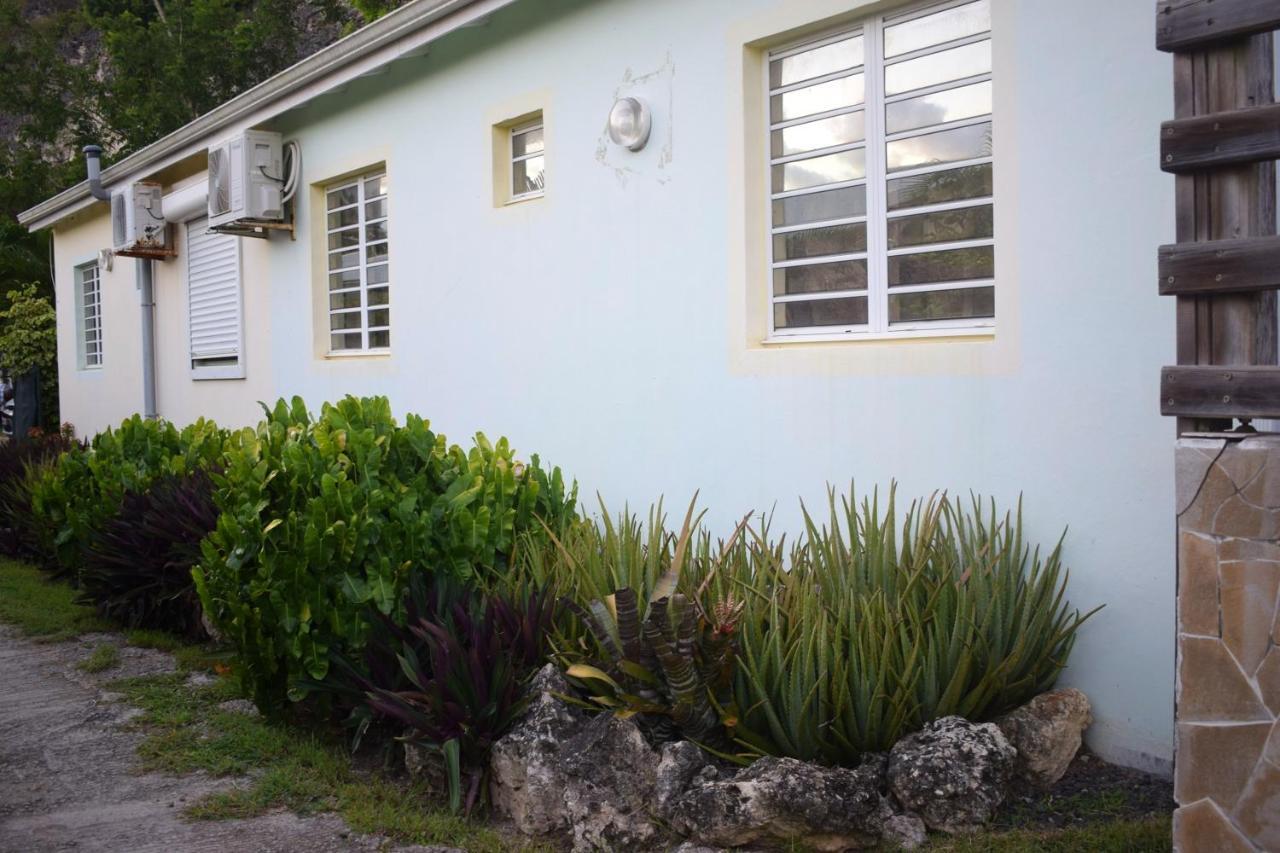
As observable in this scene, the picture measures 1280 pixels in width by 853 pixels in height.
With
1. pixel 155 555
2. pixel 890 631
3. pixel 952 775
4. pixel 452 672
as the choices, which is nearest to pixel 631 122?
pixel 452 672

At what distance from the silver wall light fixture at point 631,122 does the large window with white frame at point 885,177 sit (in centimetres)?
77

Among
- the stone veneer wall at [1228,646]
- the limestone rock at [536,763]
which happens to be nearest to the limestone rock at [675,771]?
the limestone rock at [536,763]

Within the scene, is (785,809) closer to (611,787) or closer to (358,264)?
(611,787)

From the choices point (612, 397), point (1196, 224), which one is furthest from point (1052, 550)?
point (612, 397)

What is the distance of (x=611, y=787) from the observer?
13.5 ft

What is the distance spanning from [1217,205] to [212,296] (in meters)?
10.1

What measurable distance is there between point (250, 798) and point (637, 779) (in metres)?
1.66

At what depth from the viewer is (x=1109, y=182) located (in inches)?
177

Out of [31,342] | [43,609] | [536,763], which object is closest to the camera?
[536,763]

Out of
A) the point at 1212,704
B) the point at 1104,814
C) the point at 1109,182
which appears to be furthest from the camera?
the point at 1109,182

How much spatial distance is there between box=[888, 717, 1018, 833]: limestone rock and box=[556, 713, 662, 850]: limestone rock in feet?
2.74

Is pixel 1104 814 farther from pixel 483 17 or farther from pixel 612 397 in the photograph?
pixel 483 17

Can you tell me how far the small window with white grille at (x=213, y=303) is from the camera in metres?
11.0

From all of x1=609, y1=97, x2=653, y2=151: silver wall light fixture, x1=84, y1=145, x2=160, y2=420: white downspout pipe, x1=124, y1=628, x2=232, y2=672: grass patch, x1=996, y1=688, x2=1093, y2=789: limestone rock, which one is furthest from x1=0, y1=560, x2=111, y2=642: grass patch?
x1=996, y1=688, x2=1093, y2=789: limestone rock
